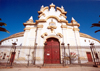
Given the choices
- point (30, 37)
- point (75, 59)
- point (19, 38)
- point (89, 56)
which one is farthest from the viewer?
point (19, 38)

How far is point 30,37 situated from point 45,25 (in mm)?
3927

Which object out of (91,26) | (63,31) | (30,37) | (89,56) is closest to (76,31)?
(63,31)

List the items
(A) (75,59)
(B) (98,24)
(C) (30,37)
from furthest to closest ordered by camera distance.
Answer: (C) (30,37) < (A) (75,59) < (B) (98,24)

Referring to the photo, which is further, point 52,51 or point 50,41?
point 50,41

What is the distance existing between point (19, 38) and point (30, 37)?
21.7ft

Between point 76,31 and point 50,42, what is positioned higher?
point 76,31

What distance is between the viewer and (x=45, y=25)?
44.0 ft

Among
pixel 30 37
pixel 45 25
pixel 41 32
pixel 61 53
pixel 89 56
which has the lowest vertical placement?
pixel 89 56

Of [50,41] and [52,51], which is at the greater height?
[50,41]

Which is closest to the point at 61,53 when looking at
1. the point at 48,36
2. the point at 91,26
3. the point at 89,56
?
the point at 48,36

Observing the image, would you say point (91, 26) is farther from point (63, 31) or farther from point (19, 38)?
point (19, 38)

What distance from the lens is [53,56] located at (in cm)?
1102

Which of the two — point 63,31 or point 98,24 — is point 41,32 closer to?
point 63,31

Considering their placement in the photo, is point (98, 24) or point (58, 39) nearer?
point (98, 24)
